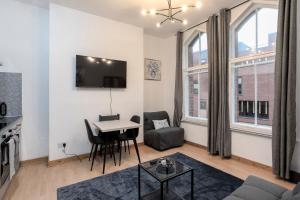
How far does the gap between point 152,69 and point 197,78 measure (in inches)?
52.6

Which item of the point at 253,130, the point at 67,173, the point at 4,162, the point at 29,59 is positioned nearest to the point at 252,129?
the point at 253,130

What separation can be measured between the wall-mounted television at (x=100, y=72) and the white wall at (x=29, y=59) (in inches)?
26.0

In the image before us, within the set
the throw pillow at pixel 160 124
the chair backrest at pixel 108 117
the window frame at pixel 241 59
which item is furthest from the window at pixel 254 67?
the chair backrest at pixel 108 117

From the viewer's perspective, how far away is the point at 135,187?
2.37 m

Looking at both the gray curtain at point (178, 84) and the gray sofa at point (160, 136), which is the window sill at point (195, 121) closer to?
the gray curtain at point (178, 84)

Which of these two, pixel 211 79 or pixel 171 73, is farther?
pixel 171 73

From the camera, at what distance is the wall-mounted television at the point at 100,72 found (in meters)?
3.39

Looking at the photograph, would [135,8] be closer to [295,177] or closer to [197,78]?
[197,78]

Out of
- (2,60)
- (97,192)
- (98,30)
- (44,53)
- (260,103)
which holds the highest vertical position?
(98,30)

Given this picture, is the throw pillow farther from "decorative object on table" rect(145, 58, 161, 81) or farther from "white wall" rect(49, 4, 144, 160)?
"decorative object on table" rect(145, 58, 161, 81)

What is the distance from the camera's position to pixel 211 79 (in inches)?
144

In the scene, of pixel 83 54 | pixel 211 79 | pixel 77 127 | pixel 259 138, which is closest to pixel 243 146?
pixel 259 138

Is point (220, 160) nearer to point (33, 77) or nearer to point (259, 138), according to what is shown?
point (259, 138)

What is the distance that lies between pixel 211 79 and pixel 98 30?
2.68 m
